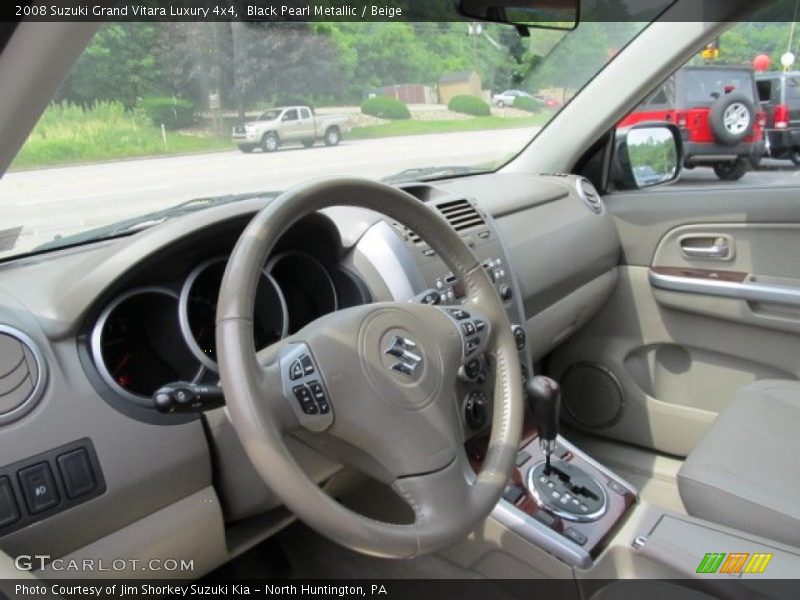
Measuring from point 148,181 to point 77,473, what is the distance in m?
0.71

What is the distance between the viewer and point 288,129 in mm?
1885

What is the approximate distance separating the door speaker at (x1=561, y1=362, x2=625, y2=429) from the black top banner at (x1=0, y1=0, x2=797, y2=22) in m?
1.33

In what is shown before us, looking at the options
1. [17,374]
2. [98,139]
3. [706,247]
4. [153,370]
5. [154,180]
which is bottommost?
[706,247]

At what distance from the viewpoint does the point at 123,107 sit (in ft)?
4.85

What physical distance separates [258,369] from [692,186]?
225 centimetres

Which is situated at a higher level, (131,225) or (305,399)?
(131,225)

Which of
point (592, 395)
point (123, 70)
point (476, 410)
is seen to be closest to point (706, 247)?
point (592, 395)

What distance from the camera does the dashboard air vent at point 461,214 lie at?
84.8 inches

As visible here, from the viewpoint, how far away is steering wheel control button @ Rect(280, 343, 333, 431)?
44.9 inches

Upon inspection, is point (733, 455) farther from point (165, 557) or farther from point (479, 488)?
point (165, 557)

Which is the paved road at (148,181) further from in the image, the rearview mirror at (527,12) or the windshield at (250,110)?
the rearview mirror at (527,12)

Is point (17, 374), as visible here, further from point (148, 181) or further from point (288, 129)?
point (288, 129)

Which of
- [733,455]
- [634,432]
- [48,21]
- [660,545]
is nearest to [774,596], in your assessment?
[660,545]

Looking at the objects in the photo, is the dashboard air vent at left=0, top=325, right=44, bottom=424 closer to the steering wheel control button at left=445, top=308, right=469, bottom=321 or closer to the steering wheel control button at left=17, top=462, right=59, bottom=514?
the steering wheel control button at left=17, top=462, right=59, bottom=514
